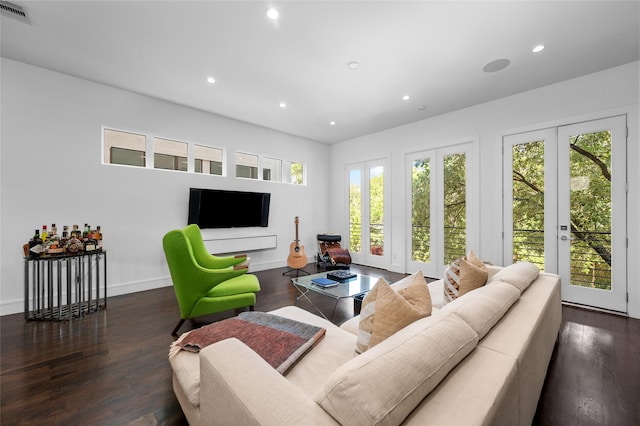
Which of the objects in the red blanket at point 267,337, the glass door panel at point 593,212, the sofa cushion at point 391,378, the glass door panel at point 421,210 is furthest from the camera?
the glass door panel at point 421,210

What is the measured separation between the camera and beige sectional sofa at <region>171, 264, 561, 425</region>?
0.75 meters

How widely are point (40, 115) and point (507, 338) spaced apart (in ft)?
16.7

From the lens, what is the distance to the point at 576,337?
8.33 feet

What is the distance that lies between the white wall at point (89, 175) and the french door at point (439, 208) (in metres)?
3.34

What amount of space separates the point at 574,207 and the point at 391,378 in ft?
13.2

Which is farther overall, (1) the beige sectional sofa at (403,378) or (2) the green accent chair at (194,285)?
(2) the green accent chair at (194,285)

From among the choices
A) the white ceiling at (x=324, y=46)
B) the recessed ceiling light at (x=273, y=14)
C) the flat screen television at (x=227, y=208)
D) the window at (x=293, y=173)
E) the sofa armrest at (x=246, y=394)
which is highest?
the white ceiling at (x=324, y=46)

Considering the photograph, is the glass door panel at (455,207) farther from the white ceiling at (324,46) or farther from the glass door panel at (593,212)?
the glass door panel at (593,212)

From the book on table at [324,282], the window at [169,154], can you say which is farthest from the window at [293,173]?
the book on table at [324,282]

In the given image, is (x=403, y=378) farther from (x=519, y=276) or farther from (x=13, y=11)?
(x=13, y=11)

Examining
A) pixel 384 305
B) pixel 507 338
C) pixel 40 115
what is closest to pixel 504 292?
pixel 507 338

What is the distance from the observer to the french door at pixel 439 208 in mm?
4371

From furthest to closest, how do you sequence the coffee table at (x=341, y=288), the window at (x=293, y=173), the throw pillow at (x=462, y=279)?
the window at (x=293, y=173) < the coffee table at (x=341, y=288) < the throw pillow at (x=462, y=279)

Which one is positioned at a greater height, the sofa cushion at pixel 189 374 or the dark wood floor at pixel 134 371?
the sofa cushion at pixel 189 374
